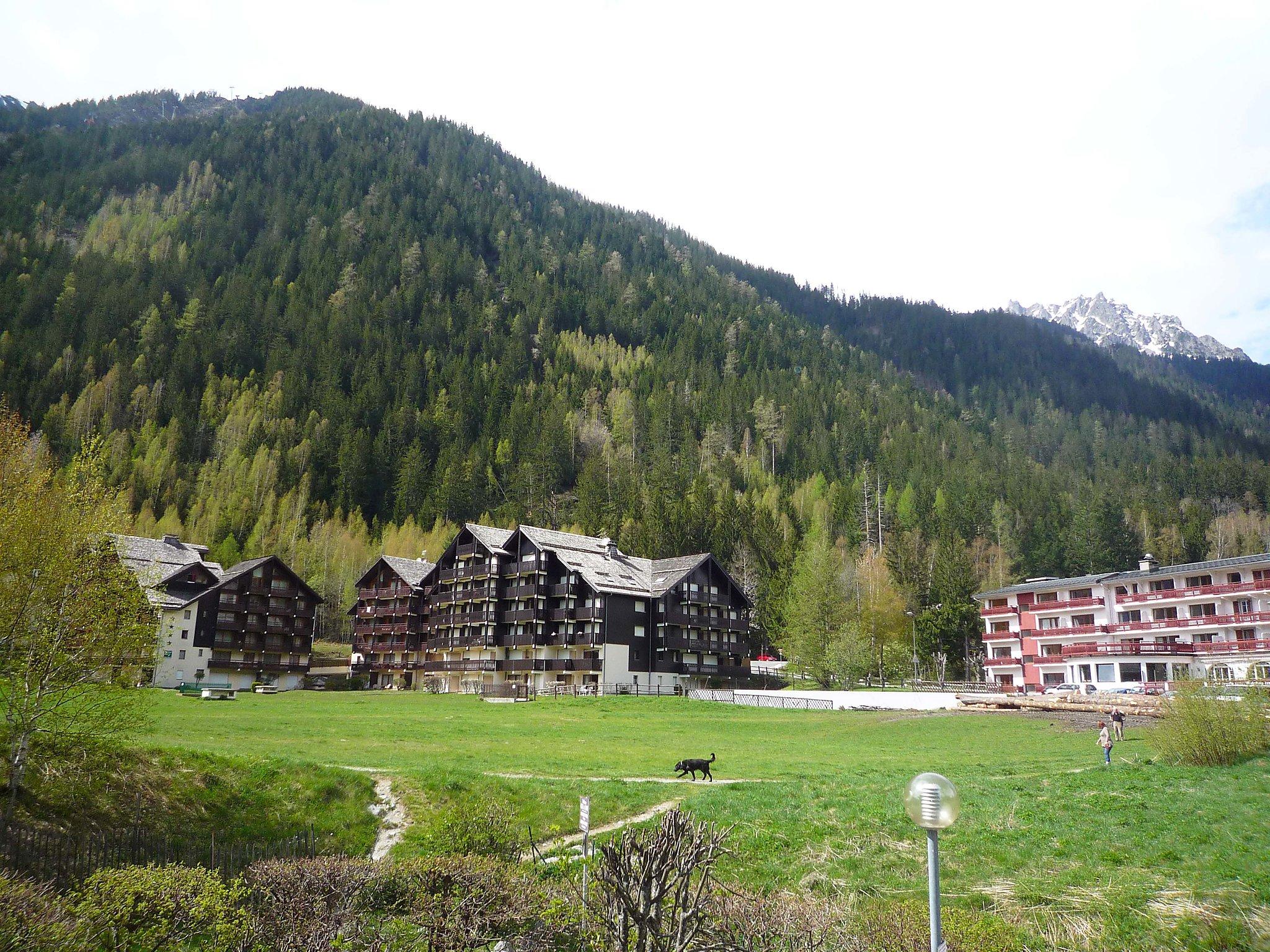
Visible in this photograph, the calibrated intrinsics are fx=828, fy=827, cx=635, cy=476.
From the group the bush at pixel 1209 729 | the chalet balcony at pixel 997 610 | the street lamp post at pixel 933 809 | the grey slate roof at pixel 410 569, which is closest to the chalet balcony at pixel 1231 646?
the chalet balcony at pixel 997 610

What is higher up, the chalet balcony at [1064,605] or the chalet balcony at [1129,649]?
the chalet balcony at [1064,605]

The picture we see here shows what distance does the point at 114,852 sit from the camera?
59.0 feet

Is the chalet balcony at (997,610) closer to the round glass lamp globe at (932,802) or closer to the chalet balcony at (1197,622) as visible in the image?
the chalet balcony at (1197,622)

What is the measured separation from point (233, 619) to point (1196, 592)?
97.1 meters

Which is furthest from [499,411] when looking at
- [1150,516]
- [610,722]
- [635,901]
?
[635,901]

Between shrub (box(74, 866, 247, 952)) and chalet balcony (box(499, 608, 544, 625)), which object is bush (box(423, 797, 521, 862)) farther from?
chalet balcony (box(499, 608, 544, 625))

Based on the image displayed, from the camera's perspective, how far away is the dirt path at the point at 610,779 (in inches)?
1059

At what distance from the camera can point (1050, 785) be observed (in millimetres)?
26047

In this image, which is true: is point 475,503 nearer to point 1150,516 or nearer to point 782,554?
point 782,554

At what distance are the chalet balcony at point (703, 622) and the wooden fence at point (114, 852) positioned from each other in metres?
66.6

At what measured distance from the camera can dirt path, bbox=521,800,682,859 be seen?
21.6m

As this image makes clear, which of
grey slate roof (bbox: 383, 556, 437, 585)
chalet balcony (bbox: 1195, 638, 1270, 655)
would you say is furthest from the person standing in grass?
grey slate roof (bbox: 383, 556, 437, 585)

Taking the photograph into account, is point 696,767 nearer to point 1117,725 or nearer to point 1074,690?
point 1117,725

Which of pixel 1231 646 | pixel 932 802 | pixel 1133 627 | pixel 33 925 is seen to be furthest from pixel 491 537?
pixel 932 802
